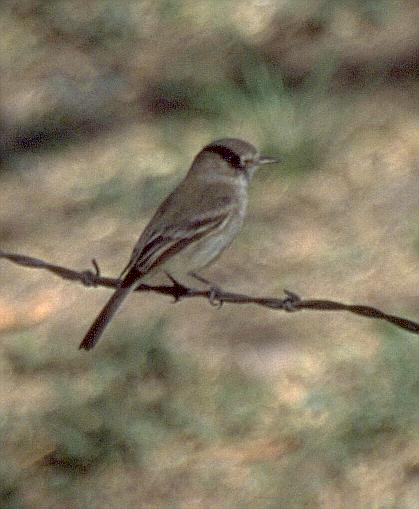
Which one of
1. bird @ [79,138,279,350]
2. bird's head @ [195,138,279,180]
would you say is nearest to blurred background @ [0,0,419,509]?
bird @ [79,138,279,350]

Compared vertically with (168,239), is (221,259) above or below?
below

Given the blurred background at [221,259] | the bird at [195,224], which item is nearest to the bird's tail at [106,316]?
the bird at [195,224]

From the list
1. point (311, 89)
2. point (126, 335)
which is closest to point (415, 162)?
point (311, 89)

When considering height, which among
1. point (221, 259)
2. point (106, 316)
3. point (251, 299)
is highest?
point (251, 299)

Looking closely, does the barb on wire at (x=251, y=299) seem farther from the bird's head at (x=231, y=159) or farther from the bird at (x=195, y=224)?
the bird's head at (x=231, y=159)

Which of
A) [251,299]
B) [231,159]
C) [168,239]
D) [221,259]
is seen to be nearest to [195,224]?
[168,239]

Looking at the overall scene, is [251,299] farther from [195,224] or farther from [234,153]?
[234,153]

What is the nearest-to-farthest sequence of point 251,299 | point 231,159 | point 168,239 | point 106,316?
1. point 251,299
2. point 106,316
3. point 168,239
4. point 231,159

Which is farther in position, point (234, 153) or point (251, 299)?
point (234, 153)
